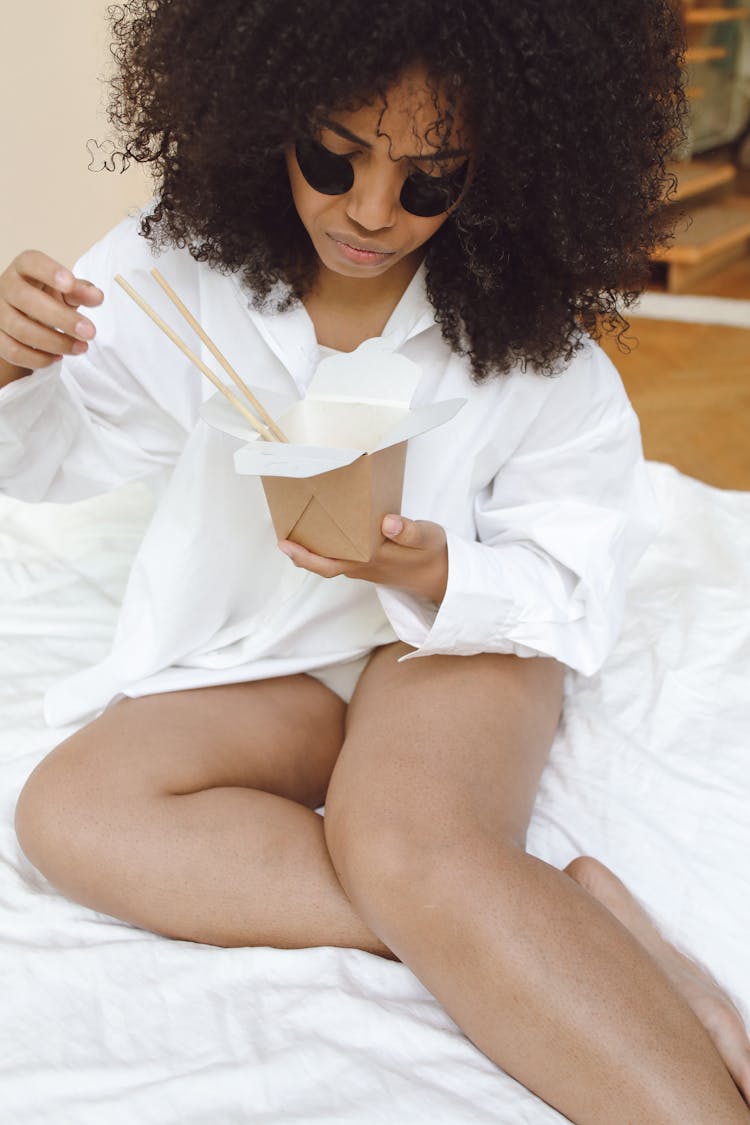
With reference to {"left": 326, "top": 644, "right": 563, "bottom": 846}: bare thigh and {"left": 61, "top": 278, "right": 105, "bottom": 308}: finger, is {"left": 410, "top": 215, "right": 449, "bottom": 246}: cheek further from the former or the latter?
{"left": 326, "top": 644, "right": 563, "bottom": 846}: bare thigh

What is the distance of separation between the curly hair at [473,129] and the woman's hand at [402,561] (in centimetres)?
19

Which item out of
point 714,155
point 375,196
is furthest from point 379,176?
point 714,155

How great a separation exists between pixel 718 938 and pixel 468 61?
0.68m

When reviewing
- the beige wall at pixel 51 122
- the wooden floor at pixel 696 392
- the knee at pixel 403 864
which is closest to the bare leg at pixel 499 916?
the knee at pixel 403 864

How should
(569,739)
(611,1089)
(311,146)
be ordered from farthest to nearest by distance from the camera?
1. (569,739)
2. (311,146)
3. (611,1089)

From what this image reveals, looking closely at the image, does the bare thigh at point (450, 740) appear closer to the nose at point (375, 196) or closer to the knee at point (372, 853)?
the knee at point (372, 853)

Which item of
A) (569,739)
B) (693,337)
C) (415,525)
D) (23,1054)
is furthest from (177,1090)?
(693,337)

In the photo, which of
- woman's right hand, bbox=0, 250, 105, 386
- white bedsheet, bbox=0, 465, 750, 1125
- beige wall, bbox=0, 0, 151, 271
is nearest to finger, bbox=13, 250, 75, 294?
woman's right hand, bbox=0, 250, 105, 386

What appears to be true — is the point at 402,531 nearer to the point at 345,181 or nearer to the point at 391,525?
the point at 391,525

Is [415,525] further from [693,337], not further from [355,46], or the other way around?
[693,337]

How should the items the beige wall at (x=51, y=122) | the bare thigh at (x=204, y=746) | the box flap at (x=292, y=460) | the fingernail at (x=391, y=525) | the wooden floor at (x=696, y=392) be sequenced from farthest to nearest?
1. the wooden floor at (x=696, y=392)
2. the beige wall at (x=51, y=122)
3. the bare thigh at (x=204, y=746)
4. the fingernail at (x=391, y=525)
5. the box flap at (x=292, y=460)

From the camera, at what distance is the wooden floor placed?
7.18 ft

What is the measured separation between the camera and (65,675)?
3.93 ft

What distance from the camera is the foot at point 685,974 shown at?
80 cm
